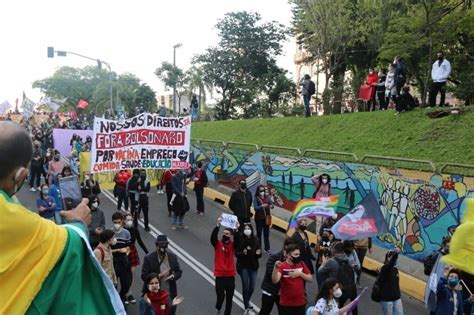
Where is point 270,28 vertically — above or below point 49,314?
above

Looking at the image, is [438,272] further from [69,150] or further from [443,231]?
[69,150]

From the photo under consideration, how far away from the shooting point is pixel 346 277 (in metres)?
7.08

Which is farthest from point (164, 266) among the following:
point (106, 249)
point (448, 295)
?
point (448, 295)

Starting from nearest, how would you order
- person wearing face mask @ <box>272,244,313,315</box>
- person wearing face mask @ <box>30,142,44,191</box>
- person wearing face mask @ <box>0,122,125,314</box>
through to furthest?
person wearing face mask @ <box>0,122,125,314</box> → person wearing face mask @ <box>272,244,313,315</box> → person wearing face mask @ <box>30,142,44,191</box>

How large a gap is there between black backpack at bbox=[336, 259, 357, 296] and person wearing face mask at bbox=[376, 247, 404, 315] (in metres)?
0.50

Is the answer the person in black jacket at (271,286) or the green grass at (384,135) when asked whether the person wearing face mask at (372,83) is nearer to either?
the green grass at (384,135)

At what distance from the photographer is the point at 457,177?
9.97m

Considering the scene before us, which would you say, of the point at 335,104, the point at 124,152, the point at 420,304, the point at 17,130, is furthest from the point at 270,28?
the point at 17,130

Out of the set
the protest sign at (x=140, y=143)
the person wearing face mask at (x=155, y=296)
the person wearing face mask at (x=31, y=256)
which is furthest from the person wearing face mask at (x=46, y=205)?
the person wearing face mask at (x=31, y=256)

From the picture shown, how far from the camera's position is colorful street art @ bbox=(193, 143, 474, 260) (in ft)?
33.1

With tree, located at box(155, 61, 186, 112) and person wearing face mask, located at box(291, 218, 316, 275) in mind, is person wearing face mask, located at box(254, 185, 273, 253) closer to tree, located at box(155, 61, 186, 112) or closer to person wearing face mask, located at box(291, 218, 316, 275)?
person wearing face mask, located at box(291, 218, 316, 275)

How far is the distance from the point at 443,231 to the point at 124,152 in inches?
293

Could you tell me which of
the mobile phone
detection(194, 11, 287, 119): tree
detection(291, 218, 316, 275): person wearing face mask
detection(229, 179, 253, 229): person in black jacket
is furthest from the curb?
detection(194, 11, 287, 119): tree

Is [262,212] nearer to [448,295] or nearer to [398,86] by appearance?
[448,295]
